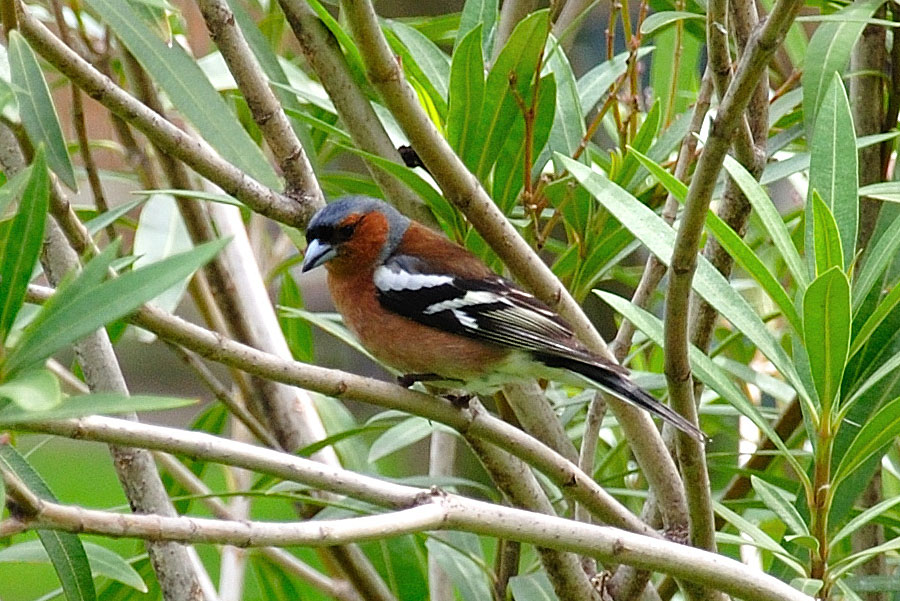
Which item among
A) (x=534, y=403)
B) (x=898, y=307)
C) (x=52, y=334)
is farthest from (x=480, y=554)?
(x=52, y=334)

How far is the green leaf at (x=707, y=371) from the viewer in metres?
1.75

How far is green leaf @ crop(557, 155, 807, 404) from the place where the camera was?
5.77ft

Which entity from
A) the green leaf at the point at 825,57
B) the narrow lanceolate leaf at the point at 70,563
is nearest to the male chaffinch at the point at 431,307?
the green leaf at the point at 825,57

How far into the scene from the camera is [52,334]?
1.12 metres

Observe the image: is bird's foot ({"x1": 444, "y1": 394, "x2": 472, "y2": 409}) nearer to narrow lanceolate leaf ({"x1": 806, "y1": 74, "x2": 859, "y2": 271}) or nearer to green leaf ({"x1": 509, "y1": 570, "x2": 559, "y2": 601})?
green leaf ({"x1": 509, "y1": 570, "x2": 559, "y2": 601})

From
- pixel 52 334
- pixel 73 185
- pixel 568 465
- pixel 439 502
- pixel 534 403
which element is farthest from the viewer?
pixel 534 403

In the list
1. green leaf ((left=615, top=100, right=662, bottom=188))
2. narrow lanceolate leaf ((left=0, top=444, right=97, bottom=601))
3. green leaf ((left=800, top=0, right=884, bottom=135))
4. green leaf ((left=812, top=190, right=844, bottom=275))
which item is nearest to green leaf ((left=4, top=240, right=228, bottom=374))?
narrow lanceolate leaf ((left=0, top=444, right=97, bottom=601))

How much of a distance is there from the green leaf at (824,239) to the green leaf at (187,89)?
92 cm

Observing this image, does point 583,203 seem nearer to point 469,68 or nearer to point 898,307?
point 469,68

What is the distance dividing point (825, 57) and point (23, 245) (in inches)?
57.6

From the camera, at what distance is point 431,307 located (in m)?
2.68

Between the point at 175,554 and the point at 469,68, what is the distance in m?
0.98

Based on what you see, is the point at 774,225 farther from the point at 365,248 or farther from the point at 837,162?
the point at 365,248

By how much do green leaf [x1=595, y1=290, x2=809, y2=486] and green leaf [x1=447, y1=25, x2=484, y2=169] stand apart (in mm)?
508
